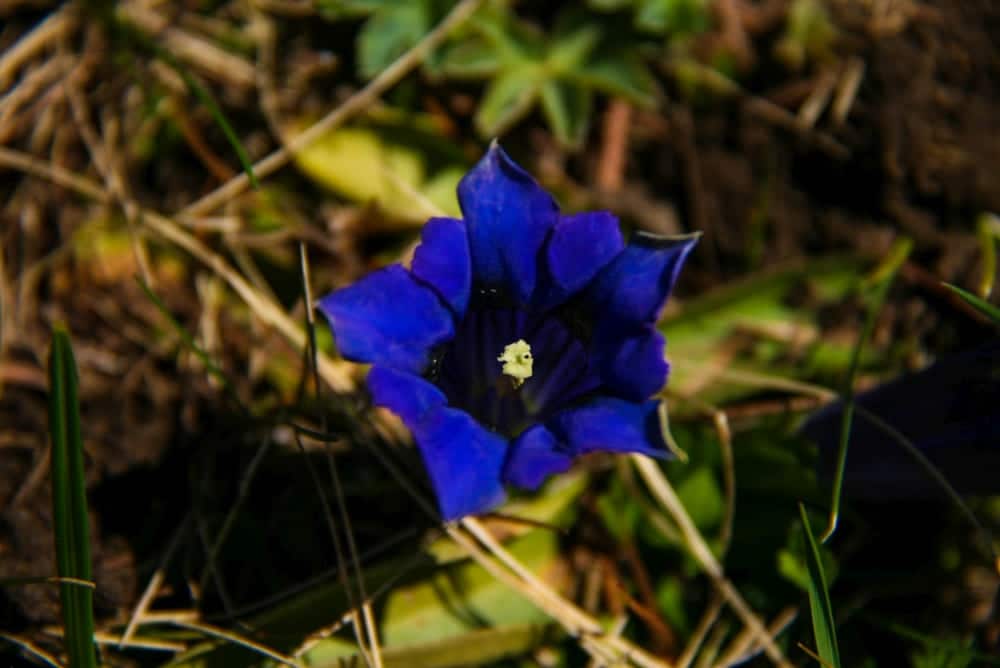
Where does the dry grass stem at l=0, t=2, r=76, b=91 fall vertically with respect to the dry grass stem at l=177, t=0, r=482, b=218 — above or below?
above

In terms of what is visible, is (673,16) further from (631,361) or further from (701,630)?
(701,630)

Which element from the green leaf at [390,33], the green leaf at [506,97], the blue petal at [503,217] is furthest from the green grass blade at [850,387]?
the green leaf at [390,33]

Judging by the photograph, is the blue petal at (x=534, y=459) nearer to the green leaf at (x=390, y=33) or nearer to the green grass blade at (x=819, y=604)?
the green grass blade at (x=819, y=604)

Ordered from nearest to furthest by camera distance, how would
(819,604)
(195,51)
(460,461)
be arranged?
(460,461) < (819,604) < (195,51)

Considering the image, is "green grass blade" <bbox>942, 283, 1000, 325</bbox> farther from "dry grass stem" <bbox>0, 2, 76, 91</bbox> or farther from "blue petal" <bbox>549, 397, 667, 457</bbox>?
"dry grass stem" <bbox>0, 2, 76, 91</bbox>

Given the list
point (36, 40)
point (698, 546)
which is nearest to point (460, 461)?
point (698, 546)

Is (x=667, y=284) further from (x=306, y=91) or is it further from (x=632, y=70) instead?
(x=306, y=91)

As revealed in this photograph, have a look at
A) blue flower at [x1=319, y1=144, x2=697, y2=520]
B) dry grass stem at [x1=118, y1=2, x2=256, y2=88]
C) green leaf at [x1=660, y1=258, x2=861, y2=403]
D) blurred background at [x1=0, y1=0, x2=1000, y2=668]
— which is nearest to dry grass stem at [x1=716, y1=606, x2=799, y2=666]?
Result: blurred background at [x1=0, y1=0, x2=1000, y2=668]
